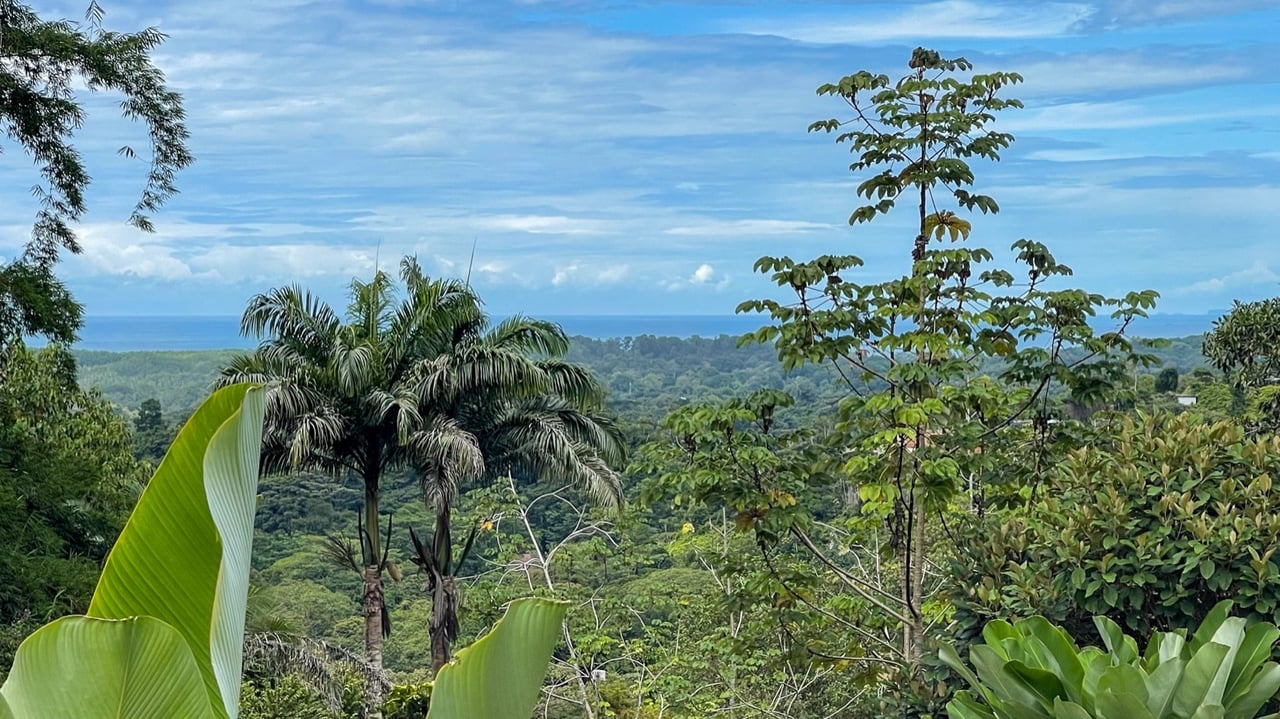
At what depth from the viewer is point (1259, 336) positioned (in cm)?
1176

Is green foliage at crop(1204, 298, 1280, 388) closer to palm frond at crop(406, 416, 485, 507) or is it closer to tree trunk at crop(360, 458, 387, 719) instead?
palm frond at crop(406, 416, 485, 507)

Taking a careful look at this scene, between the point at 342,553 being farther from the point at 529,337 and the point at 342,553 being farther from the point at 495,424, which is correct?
the point at 529,337

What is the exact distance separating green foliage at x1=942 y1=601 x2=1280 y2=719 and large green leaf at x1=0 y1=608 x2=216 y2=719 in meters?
1.81

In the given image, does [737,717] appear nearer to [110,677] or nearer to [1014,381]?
[1014,381]

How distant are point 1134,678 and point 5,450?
12443mm

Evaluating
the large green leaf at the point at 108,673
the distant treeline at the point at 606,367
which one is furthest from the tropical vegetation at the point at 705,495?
the distant treeline at the point at 606,367

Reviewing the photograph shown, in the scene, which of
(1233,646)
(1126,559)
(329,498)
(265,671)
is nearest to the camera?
(1233,646)

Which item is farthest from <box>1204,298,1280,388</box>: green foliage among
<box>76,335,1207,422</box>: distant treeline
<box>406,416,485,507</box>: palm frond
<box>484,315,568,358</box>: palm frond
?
<box>76,335,1207,422</box>: distant treeline

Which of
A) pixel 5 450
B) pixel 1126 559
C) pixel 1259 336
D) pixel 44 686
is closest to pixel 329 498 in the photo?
pixel 5 450

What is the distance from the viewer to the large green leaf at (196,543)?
→ 3.35 ft

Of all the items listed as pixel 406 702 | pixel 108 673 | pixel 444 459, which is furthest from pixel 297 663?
pixel 108 673

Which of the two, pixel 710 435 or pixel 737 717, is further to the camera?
pixel 737 717

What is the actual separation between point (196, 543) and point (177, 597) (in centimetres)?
7

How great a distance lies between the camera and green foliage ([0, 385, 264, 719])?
3.01ft
